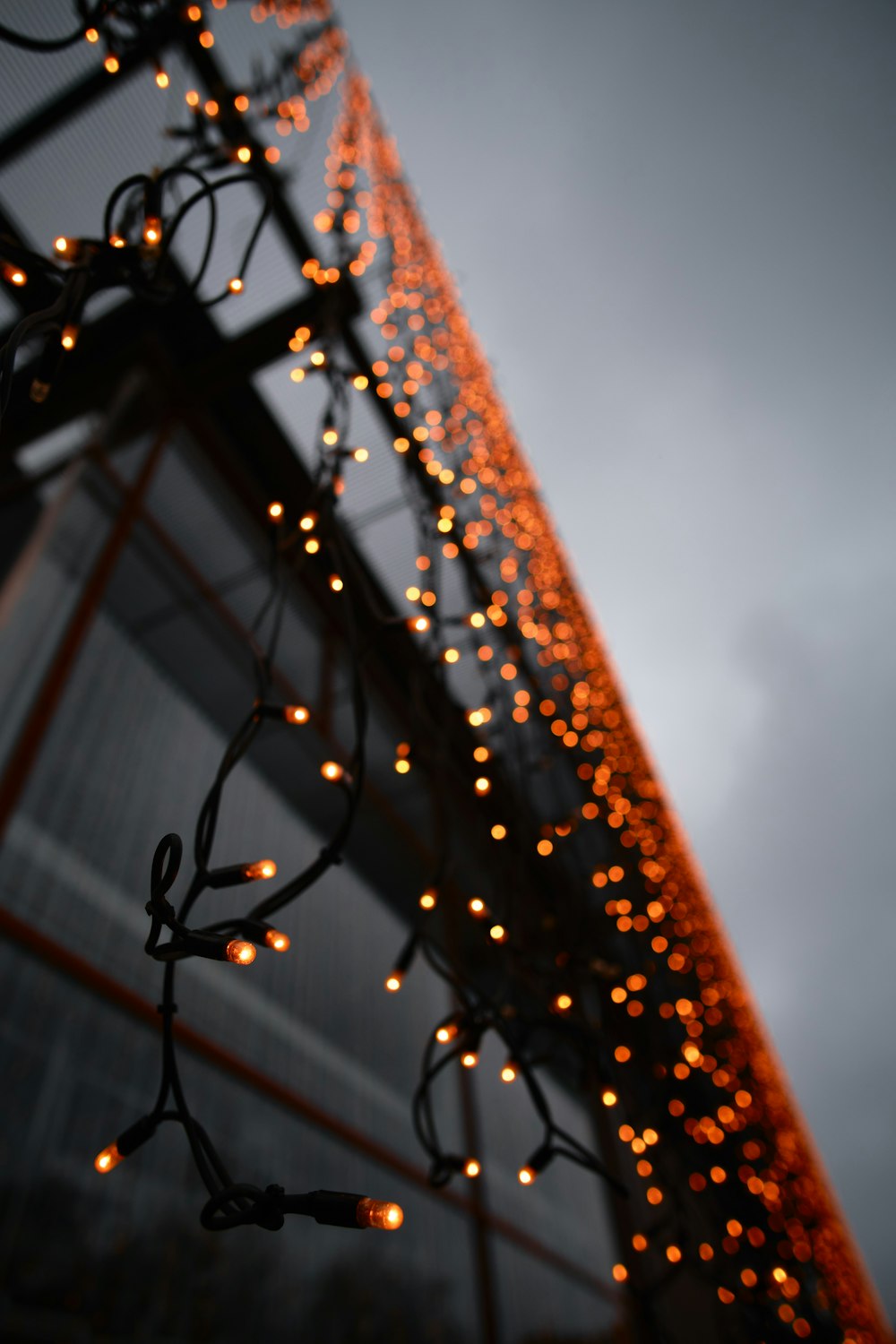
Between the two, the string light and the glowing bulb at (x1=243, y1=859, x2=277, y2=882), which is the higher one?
the glowing bulb at (x1=243, y1=859, x2=277, y2=882)

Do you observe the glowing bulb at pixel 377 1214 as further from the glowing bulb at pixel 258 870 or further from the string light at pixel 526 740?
the glowing bulb at pixel 258 870

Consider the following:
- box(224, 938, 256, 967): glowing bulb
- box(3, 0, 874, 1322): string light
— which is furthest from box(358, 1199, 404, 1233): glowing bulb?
box(224, 938, 256, 967): glowing bulb

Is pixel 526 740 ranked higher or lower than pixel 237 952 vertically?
lower

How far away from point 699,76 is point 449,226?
6954mm

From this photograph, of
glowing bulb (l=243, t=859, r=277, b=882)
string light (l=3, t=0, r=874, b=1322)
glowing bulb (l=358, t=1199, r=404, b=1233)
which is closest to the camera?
glowing bulb (l=358, t=1199, r=404, b=1233)

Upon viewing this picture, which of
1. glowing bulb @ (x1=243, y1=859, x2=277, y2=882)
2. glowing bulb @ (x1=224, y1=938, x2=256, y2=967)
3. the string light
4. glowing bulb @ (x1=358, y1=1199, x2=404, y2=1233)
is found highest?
glowing bulb @ (x1=224, y1=938, x2=256, y2=967)

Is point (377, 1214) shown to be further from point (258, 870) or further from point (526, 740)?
point (526, 740)

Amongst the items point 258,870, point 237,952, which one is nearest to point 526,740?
point 258,870

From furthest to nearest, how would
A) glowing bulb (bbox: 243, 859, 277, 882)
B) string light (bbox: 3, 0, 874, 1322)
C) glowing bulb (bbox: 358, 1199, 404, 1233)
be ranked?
string light (bbox: 3, 0, 874, 1322), glowing bulb (bbox: 243, 859, 277, 882), glowing bulb (bbox: 358, 1199, 404, 1233)

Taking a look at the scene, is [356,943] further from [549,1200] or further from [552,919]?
[549,1200]

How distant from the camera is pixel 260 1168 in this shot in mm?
1826

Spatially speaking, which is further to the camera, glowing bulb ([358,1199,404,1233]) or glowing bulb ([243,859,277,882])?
glowing bulb ([243,859,277,882])

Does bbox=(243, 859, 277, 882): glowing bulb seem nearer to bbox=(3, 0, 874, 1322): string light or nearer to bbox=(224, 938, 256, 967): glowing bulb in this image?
bbox=(3, 0, 874, 1322): string light

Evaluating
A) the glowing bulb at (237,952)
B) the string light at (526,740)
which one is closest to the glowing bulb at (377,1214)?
the string light at (526,740)
